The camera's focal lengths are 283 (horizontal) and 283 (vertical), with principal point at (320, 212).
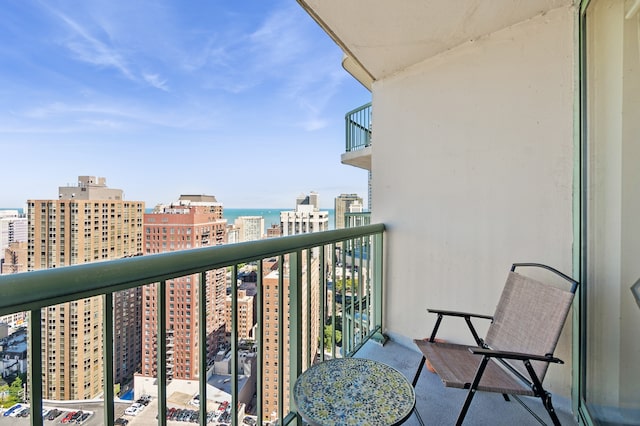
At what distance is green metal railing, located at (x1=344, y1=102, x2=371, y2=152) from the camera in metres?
6.55

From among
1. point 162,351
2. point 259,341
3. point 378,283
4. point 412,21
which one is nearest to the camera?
point 162,351

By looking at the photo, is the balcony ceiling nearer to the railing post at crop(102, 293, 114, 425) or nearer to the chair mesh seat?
the railing post at crop(102, 293, 114, 425)

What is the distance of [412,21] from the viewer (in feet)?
6.92

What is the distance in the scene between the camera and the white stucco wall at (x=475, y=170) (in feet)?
6.31

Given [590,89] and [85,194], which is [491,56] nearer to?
[590,89]

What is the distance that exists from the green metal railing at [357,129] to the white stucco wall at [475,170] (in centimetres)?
359

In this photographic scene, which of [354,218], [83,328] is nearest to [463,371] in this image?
[83,328]

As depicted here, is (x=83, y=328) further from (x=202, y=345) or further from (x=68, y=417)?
(x=202, y=345)

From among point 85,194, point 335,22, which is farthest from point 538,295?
point 85,194

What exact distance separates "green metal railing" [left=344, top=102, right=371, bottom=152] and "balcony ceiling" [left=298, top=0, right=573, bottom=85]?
3.97 metres

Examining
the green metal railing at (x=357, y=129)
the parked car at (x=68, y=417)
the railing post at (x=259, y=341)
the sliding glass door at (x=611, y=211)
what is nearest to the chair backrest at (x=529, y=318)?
the sliding glass door at (x=611, y=211)

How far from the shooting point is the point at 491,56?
2.23m

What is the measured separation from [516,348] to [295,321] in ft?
4.62

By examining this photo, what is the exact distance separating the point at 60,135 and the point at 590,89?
15547mm
